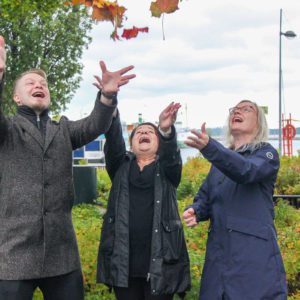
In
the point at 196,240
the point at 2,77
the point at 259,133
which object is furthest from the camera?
the point at 196,240

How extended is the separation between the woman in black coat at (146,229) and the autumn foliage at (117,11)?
2.22 ft

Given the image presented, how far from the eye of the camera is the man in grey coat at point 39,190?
8.69 ft

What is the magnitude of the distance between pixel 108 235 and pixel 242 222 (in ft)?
3.30

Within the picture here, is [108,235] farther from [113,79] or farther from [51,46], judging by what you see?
[51,46]

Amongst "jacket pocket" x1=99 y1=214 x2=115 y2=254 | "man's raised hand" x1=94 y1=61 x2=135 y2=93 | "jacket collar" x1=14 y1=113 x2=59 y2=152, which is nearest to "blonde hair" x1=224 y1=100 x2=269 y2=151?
"man's raised hand" x1=94 y1=61 x2=135 y2=93

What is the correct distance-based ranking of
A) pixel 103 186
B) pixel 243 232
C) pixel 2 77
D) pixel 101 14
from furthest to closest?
pixel 103 186, pixel 243 232, pixel 101 14, pixel 2 77

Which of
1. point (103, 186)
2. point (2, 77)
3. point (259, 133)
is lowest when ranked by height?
point (103, 186)

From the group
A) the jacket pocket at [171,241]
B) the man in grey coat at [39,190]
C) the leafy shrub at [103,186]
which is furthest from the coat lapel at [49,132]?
the leafy shrub at [103,186]

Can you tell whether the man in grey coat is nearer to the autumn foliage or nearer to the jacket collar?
the jacket collar

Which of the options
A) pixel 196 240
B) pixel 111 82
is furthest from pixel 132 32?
pixel 196 240

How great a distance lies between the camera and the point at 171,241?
320cm

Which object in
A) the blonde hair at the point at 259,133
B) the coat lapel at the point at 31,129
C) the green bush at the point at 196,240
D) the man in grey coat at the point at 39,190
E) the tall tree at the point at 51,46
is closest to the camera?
the man in grey coat at the point at 39,190

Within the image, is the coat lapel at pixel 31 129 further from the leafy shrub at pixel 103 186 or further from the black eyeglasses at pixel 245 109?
the leafy shrub at pixel 103 186

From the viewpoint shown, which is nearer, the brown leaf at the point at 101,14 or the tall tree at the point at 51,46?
the brown leaf at the point at 101,14
